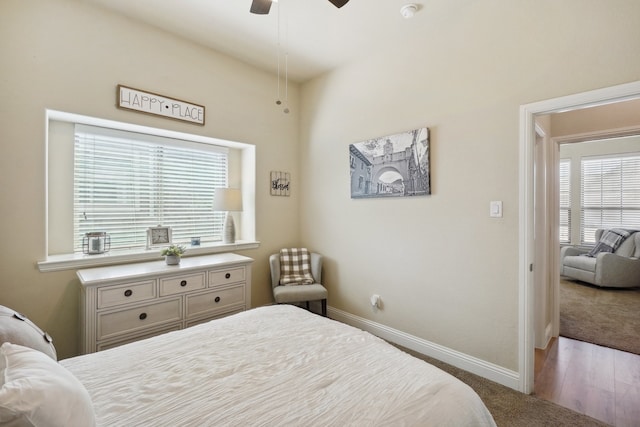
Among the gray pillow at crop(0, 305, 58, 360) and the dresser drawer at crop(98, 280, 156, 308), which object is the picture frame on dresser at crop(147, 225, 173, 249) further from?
the gray pillow at crop(0, 305, 58, 360)

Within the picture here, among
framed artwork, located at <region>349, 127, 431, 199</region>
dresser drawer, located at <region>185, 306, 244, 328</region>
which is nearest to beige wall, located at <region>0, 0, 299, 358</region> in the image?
dresser drawer, located at <region>185, 306, 244, 328</region>

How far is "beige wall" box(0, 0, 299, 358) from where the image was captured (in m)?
2.12

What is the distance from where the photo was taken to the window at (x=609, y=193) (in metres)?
5.58

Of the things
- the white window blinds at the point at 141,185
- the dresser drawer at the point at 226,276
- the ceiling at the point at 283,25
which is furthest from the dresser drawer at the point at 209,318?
the ceiling at the point at 283,25

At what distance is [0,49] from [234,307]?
2.62 m

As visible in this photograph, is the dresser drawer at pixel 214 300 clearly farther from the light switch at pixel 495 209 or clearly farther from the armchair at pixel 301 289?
the light switch at pixel 495 209

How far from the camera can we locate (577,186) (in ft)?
20.0

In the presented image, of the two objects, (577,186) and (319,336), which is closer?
(319,336)

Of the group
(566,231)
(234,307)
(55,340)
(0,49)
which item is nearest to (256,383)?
(234,307)

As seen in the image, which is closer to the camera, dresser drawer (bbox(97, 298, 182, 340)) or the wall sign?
dresser drawer (bbox(97, 298, 182, 340))

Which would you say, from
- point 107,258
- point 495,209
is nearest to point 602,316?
point 495,209

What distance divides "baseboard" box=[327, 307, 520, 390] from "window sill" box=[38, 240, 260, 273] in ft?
5.58

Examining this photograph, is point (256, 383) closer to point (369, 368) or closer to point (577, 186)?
point (369, 368)

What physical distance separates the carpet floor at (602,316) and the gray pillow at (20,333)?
4.25m
